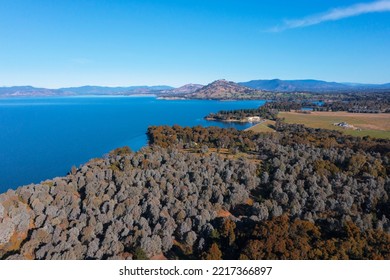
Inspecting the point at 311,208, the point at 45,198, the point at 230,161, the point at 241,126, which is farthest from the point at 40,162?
the point at 241,126

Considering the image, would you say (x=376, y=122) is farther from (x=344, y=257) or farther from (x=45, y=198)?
(x=45, y=198)

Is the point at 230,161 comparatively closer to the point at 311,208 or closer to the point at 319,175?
the point at 319,175

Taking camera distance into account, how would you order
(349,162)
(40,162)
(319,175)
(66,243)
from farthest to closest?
(40,162) → (349,162) → (319,175) → (66,243)

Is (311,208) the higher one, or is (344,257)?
(344,257)

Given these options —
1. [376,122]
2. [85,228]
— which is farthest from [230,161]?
[376,122]

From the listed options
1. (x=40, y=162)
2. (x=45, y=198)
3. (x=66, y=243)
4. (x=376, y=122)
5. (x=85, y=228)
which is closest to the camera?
(x=66, y=243)

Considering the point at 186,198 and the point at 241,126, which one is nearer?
the point at 186,198
